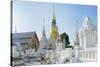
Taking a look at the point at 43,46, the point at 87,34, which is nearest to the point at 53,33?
the point at 43,46

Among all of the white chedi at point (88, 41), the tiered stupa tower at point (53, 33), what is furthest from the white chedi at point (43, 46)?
the white chedi at point (88, 41)

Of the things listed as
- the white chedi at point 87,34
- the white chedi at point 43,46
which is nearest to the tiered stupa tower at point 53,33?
the white chedi at point 43,46

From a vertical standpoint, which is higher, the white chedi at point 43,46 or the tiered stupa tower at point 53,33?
the tiered stupa tower at point 53,33

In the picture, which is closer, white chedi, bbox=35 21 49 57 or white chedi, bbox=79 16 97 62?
white chedi, bbox=35 21 49 57

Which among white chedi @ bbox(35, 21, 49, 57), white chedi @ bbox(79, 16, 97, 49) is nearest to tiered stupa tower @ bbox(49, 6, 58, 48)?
white chedi @ bbox(35, 21, 49, 57)

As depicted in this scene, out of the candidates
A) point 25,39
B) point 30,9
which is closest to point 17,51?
point 25,39

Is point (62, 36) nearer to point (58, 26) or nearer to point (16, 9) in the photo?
point (58, 26)

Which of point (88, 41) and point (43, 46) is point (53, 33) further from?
point (88, 41)

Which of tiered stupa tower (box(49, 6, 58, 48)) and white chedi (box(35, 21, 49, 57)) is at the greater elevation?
tiered stupa tower (box(49, 6, 58, 48))

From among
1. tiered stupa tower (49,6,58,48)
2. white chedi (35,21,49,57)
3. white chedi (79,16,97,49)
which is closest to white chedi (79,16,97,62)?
white chedi (79,16,97,49)

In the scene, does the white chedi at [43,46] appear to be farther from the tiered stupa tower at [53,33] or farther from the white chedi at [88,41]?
the white chedi at [88,41]

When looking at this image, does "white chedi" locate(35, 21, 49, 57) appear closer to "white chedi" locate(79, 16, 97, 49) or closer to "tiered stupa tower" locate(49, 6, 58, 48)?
"tiered stupa tower" locate(49, 6, 58, 48)

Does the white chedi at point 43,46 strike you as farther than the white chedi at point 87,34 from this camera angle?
No

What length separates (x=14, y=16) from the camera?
213 centimetres
